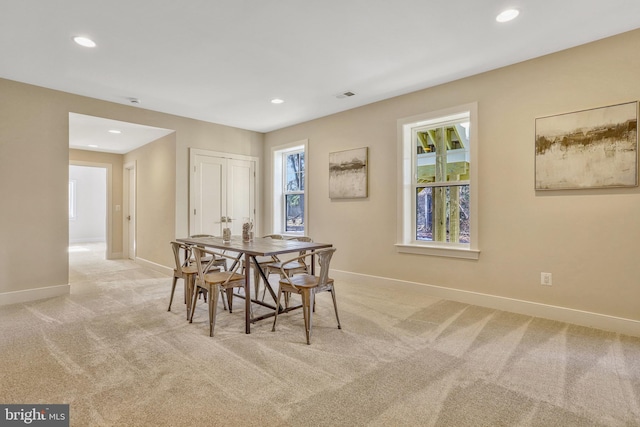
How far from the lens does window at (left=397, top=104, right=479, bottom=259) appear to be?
3828 millimetres

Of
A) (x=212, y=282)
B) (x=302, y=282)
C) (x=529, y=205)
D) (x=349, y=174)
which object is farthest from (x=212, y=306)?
(x=529, y=205)

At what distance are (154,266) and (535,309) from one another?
231 inches

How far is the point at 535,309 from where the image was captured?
10.9 ft

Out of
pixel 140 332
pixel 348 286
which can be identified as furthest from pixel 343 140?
pixel 140 332

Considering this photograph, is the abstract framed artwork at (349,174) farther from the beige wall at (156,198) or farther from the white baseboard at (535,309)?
the beige wall at (156,198)

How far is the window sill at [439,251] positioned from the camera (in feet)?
12.3

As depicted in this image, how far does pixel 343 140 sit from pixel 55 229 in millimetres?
4155

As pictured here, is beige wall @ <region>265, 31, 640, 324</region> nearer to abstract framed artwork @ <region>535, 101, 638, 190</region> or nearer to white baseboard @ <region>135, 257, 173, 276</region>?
abstract framed artwork @ <region>535, 101, 638, 190</region>

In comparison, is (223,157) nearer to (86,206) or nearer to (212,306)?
(212,306)

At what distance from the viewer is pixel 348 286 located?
4.65 metres

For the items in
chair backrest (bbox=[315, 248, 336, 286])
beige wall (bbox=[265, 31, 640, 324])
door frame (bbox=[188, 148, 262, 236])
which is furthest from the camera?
door frame (bbox=[188, 148, 262, 236])

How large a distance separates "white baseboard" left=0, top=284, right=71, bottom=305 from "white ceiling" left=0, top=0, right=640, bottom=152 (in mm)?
2558

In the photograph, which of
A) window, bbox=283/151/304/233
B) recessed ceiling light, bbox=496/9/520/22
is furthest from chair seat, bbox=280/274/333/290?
window, bbox=283/151/304/233

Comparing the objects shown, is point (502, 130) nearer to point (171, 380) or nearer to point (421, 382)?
point (421, 382)
